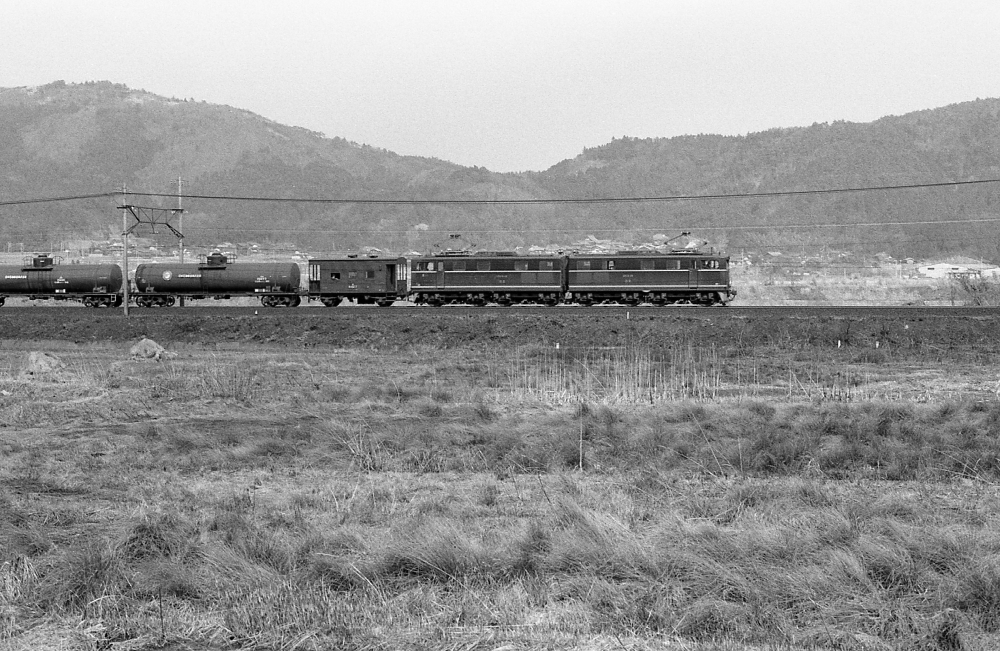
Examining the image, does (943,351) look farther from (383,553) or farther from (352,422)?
(383,553)

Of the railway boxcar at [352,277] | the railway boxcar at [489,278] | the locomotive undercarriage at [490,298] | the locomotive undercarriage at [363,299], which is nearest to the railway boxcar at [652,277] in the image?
the railway boxcar at [489,278]

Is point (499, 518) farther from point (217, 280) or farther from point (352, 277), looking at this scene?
point (217, 280)

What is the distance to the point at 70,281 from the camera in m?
55.6

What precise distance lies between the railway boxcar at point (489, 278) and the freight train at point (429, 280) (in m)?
0.06

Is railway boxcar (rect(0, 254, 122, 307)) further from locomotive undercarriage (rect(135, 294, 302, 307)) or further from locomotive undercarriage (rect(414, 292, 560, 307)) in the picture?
locomotive undercarriage (rect(414, 292, 560, 307))

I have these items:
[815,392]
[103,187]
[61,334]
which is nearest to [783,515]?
[815,392]

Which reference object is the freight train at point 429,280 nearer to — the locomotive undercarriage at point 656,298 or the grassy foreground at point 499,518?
the locomotive undercarriage at point 656,298

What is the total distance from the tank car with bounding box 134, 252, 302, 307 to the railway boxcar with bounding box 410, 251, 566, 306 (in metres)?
8.22

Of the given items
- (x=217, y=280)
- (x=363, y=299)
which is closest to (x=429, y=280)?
(x=363, y=299)

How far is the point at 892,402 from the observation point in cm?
2002

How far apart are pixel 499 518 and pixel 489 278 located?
44399 mm

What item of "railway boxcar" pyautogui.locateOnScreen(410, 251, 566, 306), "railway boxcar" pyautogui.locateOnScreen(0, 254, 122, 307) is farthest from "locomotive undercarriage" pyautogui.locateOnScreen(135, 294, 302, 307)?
"railway boxcar" pyautogui.locateOnScreen(410, 251, 566, 306)

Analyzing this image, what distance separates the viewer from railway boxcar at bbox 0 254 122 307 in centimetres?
5544

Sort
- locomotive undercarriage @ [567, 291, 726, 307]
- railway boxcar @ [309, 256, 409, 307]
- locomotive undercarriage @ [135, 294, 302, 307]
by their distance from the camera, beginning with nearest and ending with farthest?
locomotive undercarriage @ [567, 291, 726, 307] < locomotive undercarriage @ [135, 294, 302, 307] < railway boxcar @ [309, 256, 409, 307]
